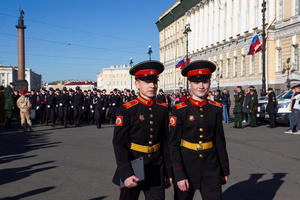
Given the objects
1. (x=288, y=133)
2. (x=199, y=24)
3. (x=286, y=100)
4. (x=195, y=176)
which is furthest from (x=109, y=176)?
(x=199, y=24)

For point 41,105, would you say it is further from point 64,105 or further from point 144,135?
point 144,135

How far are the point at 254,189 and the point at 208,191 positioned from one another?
9.41 ft

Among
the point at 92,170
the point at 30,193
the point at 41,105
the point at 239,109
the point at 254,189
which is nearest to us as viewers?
the point at 30,193

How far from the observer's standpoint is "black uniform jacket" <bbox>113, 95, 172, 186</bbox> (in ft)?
12.7

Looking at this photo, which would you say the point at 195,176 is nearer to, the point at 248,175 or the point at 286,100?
the point at 248,175

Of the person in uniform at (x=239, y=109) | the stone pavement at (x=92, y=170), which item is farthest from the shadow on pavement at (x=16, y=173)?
the person in uniform at (x=239, y=109)

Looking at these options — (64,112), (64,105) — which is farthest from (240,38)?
(64,112)

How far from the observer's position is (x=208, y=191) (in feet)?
12.7

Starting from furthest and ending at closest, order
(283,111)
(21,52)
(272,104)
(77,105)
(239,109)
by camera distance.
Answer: (21,52), (77,105), (239,109), (283,111), (272,104)

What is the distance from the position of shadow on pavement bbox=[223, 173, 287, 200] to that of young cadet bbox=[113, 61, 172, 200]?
7.71ft

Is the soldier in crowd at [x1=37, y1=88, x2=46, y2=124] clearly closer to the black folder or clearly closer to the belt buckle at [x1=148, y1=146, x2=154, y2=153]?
the belt buckle at [x1=148, y1=146, x2=154, y2=153]

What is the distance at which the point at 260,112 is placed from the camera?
19906 millimetres

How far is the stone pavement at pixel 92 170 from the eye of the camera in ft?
20.5

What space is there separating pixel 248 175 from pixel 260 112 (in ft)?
42.6
